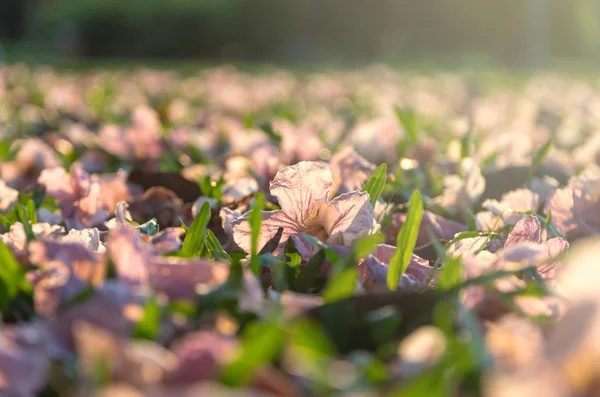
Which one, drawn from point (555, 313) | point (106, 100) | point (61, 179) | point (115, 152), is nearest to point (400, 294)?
point (555, 313)

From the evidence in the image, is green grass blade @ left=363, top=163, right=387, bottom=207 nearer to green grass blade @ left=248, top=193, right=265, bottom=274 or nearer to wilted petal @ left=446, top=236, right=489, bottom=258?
wilted petal @ left=446, top=236, right=489, bottom=258

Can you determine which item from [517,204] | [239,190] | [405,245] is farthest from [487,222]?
[239,190]

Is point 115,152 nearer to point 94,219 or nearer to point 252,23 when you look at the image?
point 94,219

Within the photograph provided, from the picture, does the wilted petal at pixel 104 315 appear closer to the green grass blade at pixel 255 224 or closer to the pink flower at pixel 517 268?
the green grass blade at pixel 255 224

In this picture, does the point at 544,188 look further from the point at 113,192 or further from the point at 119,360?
the point at 119,360

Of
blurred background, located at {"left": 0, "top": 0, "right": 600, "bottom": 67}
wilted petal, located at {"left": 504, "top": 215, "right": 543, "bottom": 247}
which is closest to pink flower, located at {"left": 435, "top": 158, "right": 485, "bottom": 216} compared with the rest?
wilted petal, located at {"left": 504, "top": 215, "right": 543, "bottom": 247}

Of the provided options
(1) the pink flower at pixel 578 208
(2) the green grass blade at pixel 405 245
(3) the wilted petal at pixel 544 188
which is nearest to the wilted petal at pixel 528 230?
(2) the green grass blade at pixel 405 245
